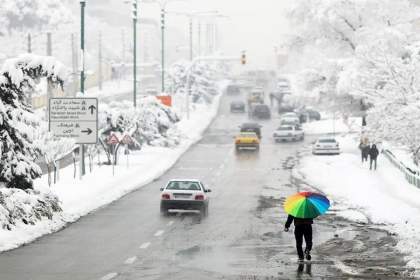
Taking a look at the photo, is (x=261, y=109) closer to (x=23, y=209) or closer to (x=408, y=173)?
(x=408, y=173)

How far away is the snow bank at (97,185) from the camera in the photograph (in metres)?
24.3

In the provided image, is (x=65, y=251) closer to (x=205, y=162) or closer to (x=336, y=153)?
(x=205, y=162)

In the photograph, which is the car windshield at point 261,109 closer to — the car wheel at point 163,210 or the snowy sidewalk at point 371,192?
the snowy sidewalk at point 371,192

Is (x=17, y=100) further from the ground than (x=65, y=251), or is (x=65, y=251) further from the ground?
(x=17, y=100)

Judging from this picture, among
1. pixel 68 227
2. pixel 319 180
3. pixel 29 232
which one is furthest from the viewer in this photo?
pixel 319 180

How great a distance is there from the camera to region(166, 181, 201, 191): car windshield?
105ft

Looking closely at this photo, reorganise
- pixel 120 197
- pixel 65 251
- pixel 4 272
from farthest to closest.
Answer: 1. pixel 120 197
2. pixel 65 251
3. pixel 4 272

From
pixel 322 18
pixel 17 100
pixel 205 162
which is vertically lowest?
pixel 205 162

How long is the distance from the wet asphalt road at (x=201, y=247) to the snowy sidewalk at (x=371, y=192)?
24.9 inches

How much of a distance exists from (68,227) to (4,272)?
8.02 metres

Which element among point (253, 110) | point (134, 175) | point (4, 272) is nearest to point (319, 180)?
point (134, 175)

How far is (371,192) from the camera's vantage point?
125 ft

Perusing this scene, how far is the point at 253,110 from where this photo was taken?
10575 cm

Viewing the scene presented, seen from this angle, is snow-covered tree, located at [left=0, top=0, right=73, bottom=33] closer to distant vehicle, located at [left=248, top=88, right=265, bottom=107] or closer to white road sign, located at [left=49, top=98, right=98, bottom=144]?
distant vehicle, located at [left=248, top=88, right=265, bottom=107]
